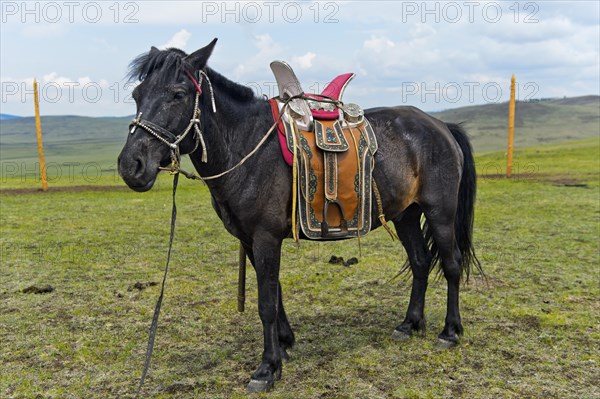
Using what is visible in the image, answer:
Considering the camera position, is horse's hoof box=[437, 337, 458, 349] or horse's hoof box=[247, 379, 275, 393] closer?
horse's hoof box=[247, 379, 275, 393]

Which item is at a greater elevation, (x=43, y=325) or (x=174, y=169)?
(x=174, y=169)

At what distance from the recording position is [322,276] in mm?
6789

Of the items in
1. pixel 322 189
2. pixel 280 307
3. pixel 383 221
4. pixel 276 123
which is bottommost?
pixel 280 307

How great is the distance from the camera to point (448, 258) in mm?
4684

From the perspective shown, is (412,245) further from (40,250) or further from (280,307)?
(40,250)

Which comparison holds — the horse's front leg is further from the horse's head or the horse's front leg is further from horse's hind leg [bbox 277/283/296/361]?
the horse's head

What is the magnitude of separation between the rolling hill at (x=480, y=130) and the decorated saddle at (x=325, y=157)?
41634 mm

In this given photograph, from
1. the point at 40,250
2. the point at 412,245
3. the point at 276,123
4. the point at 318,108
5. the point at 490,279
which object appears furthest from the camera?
the point at 40,250

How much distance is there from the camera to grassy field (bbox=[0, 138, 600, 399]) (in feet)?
12.7

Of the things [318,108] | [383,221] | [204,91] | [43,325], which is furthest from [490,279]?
[43,325]

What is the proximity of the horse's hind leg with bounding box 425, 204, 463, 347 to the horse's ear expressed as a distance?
8.35 ft

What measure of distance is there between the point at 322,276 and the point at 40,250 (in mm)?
5168

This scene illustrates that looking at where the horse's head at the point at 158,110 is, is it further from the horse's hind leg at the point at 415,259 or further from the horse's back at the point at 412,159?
the horse's hind leg at the point at 415,259

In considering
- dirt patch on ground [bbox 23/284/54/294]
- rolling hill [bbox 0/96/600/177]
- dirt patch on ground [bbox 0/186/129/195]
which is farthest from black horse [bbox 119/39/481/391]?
rolling hill [bbox 0/96/600/177]
